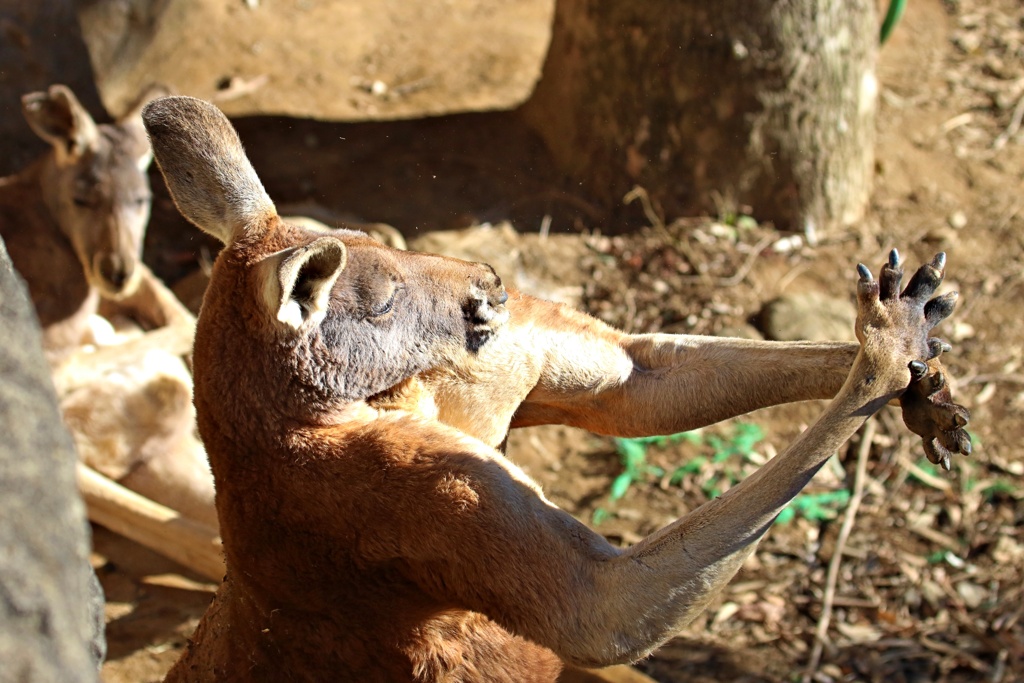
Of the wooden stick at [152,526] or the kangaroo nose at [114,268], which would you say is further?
the kangaroo nose at [114,268]

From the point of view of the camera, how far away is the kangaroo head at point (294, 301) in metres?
2.38

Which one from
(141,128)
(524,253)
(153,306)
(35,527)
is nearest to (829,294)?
(524,253)

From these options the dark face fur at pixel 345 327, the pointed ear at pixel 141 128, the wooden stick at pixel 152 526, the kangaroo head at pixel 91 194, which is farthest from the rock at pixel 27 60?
the dark face fur at pixel 345 327

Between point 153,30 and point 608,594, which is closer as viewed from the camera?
A: point 608,594

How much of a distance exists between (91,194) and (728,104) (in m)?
3.77

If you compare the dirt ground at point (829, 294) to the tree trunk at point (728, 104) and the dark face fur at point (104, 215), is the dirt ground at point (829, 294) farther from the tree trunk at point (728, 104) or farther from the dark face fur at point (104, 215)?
the dark face fur at point (104, 215)

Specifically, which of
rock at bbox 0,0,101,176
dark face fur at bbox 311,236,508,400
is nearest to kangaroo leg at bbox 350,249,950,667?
dark face fur at bbox 311,236,508,400

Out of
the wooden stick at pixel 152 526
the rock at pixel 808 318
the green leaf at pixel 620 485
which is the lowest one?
the wooden stick at pixel 152 526

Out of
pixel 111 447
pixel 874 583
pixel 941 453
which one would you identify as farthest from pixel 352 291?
pixel 874 583

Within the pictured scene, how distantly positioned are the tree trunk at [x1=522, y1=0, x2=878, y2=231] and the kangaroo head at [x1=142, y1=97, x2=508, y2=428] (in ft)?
13.4

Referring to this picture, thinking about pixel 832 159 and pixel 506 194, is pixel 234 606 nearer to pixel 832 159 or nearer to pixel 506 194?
pixel 506 194

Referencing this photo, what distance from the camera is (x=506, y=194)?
6.92m

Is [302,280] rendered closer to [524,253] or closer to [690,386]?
[690,386]

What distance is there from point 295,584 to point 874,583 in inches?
126
